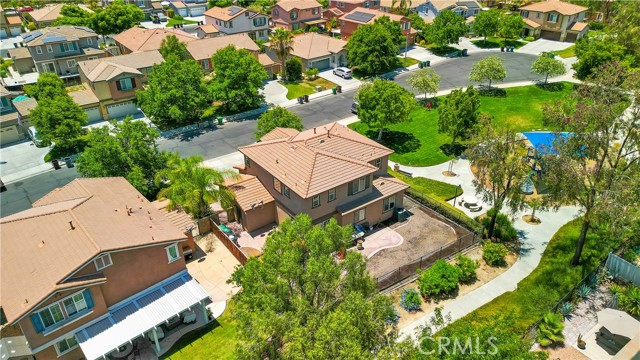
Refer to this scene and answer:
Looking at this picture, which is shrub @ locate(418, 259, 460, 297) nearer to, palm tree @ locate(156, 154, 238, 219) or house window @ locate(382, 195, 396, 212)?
house window @ locate(382, 195, 396, 212)

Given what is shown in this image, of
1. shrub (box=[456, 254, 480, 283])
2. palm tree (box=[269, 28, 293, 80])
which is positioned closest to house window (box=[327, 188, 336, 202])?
shrub (box=[456, 254, 480, 283])

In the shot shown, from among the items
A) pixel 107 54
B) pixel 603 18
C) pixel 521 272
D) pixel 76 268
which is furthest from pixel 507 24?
pixel 76 268

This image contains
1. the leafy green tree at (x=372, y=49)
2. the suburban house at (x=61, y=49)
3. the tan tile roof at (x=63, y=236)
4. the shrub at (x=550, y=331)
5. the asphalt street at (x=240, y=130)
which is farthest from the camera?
the leafy green tree at (x=372, y=49)

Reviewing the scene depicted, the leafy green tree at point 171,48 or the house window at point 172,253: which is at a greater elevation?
the leafy green tree at point 171,48

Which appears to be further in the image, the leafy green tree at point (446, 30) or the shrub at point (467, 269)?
the leafy green tree at point (446, 30)

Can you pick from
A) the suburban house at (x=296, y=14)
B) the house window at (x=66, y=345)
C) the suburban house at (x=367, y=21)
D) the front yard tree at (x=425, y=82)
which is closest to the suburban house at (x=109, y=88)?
the front yard tree at (x=425, y=82)

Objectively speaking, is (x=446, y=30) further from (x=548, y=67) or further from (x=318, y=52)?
(x=318, y=52)

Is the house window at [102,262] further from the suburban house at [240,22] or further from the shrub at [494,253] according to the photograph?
the suburban house at [240,22]

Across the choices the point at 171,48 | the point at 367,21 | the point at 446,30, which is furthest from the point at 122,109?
the point at 446,30
